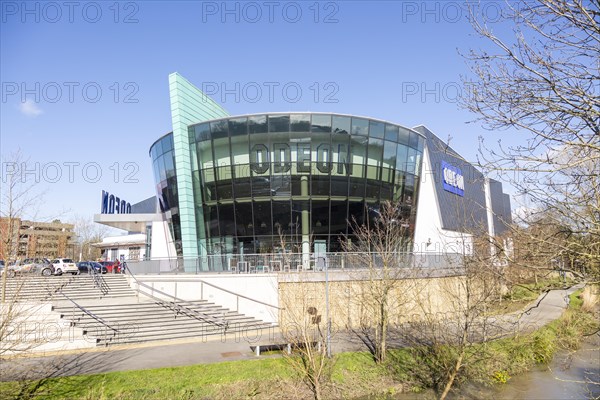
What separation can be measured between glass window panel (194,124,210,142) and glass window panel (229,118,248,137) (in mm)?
1673

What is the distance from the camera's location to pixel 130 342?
55.9ft

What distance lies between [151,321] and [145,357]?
13.7 feet

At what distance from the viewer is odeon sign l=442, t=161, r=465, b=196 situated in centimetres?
3881

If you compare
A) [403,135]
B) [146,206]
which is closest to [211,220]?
[403,135]

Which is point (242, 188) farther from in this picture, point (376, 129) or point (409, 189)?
point (409, 189)

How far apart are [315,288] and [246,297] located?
3658 millimetres

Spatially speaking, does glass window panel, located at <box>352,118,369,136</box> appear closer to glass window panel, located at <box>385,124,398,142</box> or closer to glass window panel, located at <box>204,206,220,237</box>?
glass window panel, located at <box>385,124,398,142</box>

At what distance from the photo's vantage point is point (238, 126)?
2669cm

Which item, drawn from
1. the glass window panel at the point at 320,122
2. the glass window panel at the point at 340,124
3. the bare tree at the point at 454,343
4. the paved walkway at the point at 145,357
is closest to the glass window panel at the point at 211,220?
the glass window panel at the point at 320,122

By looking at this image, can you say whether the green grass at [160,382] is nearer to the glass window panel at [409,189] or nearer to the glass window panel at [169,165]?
the glass window panel at [169,165]

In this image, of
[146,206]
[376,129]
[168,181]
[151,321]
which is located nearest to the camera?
[151,321]

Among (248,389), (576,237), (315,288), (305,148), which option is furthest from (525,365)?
(305,148)

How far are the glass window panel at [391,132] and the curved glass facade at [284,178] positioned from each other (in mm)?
70

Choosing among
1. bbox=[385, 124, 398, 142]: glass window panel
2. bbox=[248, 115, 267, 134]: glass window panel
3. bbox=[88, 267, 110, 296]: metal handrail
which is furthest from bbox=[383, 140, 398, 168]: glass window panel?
bbox=[88, 267, 110, 296]: metal handrail
